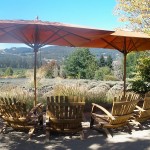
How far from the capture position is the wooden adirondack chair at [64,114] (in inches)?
272

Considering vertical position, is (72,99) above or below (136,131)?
above

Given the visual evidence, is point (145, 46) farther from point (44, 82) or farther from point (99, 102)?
point (44, 82)

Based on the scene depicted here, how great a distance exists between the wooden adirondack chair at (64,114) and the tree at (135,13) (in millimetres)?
9136

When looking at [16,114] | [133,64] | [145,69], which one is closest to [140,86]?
[145,69]

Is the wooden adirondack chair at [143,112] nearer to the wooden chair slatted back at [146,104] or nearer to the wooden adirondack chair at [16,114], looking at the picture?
the wooden chair slatted back at [146,104]

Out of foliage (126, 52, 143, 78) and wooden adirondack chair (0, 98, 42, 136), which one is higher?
foliage (126, 52, 143, 78)

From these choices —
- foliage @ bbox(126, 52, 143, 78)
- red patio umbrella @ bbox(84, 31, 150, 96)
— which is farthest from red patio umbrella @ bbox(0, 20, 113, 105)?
foliage @ bbox(126, 52, 143, 78)

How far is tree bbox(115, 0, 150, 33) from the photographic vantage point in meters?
15.4

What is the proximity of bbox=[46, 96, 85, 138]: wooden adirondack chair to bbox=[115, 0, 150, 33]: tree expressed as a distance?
30.0ft

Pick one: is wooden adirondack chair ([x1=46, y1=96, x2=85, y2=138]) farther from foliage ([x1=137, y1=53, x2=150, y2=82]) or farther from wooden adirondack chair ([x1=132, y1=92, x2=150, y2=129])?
foliage ([x1=137, y1=53, x2=150, y2=82])

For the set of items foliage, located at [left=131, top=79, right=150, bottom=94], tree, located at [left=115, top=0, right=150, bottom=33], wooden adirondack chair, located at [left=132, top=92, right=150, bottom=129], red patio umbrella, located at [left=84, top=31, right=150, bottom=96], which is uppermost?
tree, located at [left=115, top=0, right=150, bottom=33]

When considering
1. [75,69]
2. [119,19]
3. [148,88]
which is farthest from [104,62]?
[148,88]

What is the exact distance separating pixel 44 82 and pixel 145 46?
687 centimetres

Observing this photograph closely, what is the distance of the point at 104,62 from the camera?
46875mm
